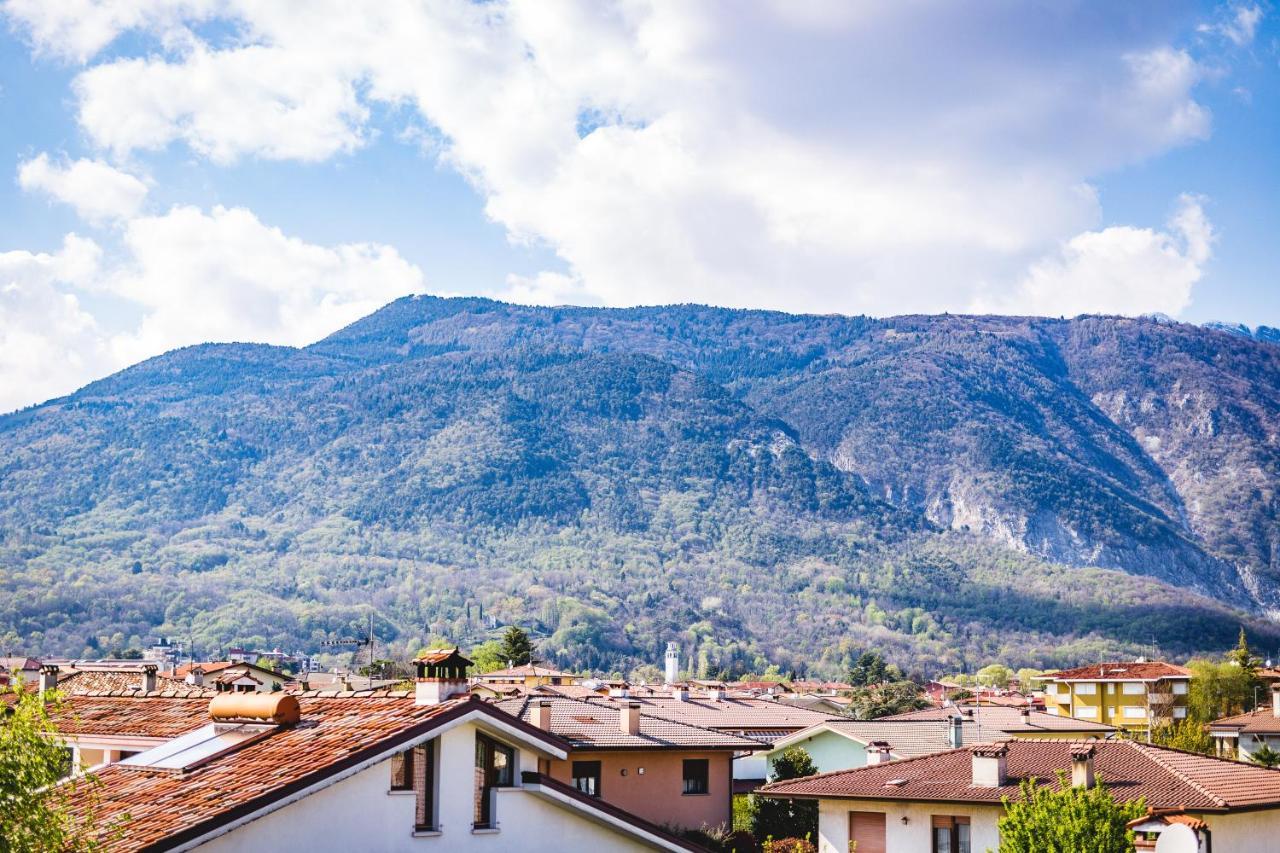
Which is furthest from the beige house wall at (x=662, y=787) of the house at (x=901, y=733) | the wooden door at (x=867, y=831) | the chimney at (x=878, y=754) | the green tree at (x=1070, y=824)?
the green tree at (x=1070, y=824)

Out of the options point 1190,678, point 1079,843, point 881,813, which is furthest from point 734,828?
point 1190,678

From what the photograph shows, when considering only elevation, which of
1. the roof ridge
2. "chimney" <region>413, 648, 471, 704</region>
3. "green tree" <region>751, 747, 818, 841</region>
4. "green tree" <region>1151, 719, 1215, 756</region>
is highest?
"chimney" <region>413, 648, 471, 704</region>

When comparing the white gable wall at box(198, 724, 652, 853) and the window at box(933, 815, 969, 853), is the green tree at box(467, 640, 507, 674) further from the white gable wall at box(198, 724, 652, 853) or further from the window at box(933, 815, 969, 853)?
the white gable wall at box(198, 724, 652, 853)

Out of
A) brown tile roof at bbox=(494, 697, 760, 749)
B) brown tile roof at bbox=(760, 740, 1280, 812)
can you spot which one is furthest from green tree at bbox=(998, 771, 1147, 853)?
brown tile roof at bbox=(494, 697, 760, 749)

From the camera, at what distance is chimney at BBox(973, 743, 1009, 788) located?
33.2 meters

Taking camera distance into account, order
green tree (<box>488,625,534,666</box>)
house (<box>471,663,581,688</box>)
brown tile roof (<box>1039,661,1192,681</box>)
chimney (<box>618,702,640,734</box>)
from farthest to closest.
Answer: green tree (<box>488,625,534,666</box>) → brown tile roof (<box>1039,661,1192,681</box>) → house (<box>471,663,581,688</box>) → chimney (<box>618,702,640,734</box>)

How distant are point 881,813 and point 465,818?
54.2 feet

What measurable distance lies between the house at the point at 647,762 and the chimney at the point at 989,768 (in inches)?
523

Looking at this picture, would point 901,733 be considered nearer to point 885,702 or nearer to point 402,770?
point 402,770

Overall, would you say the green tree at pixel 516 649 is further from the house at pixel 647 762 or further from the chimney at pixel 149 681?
the chimney at pixel 149 681

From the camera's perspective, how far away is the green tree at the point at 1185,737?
210 ft

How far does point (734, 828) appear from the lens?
1903 inches

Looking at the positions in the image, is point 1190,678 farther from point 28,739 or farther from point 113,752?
point 28,739

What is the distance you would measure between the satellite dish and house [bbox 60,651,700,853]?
22.9 ft
